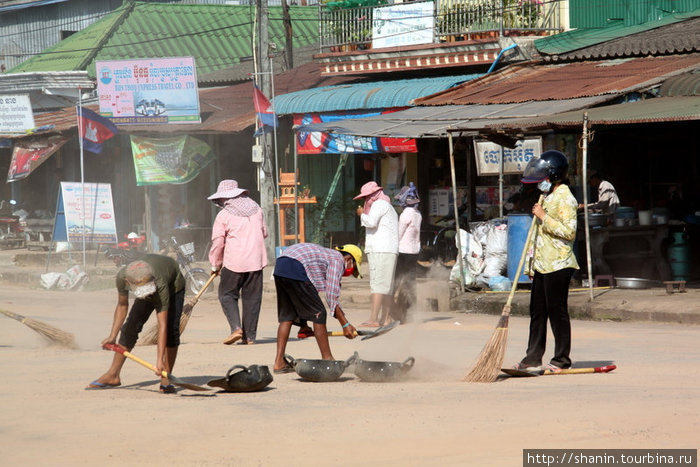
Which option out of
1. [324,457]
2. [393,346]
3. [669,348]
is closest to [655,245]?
[669,348]

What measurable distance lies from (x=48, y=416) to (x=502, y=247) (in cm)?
930

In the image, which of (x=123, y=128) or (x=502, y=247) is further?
(x=123, y=128)

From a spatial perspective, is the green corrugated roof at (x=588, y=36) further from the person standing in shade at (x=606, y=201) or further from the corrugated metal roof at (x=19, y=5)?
the corrugated metal roof at (x=19, y=5)

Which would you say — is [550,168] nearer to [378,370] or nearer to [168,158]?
[378,370]

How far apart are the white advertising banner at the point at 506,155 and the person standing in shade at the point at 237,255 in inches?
234

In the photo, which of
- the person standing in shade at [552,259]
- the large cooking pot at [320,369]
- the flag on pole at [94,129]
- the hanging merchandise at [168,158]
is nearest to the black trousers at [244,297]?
the large cooking pot at [320,369]

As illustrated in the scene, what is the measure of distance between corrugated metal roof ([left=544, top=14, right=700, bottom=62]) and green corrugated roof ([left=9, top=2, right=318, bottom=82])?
1264 centimetres

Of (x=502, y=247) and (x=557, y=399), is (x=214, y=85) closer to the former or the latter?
(x=502, y=247)

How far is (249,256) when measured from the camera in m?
11.2

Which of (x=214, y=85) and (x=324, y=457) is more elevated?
(x=214, y=85)

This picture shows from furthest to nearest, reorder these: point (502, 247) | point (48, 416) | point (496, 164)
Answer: point (496, 164), point (502, 247), point (48, 416)

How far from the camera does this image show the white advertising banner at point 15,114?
941 inches

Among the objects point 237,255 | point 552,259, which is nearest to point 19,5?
point 237,255

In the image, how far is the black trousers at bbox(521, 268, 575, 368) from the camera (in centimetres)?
821
